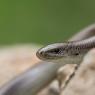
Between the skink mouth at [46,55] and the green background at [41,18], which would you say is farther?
the green background at [41,18]

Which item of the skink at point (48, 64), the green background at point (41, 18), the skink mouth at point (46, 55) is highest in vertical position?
the green background at point (41, 18)

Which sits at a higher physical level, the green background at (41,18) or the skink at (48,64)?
the green background at (41,18)

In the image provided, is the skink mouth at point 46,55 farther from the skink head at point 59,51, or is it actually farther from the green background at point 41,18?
the green background at point 41,18

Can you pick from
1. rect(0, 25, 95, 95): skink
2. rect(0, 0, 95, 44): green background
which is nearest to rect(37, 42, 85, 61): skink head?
rect(0, 25, 95, 95): skink

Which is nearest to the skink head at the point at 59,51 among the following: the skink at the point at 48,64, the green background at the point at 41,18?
the skink at the point at 48,64

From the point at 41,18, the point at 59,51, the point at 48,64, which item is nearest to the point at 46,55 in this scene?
the point at 59,51

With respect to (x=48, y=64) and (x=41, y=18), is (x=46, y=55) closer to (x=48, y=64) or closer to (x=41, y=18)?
(x=48, y=64)

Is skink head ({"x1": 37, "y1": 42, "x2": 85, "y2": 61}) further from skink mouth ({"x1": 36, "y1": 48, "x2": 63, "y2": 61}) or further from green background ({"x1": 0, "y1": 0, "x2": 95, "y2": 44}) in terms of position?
green background ({"x1": 0, "y1": 0, "x2": 95, "y2": 44})
